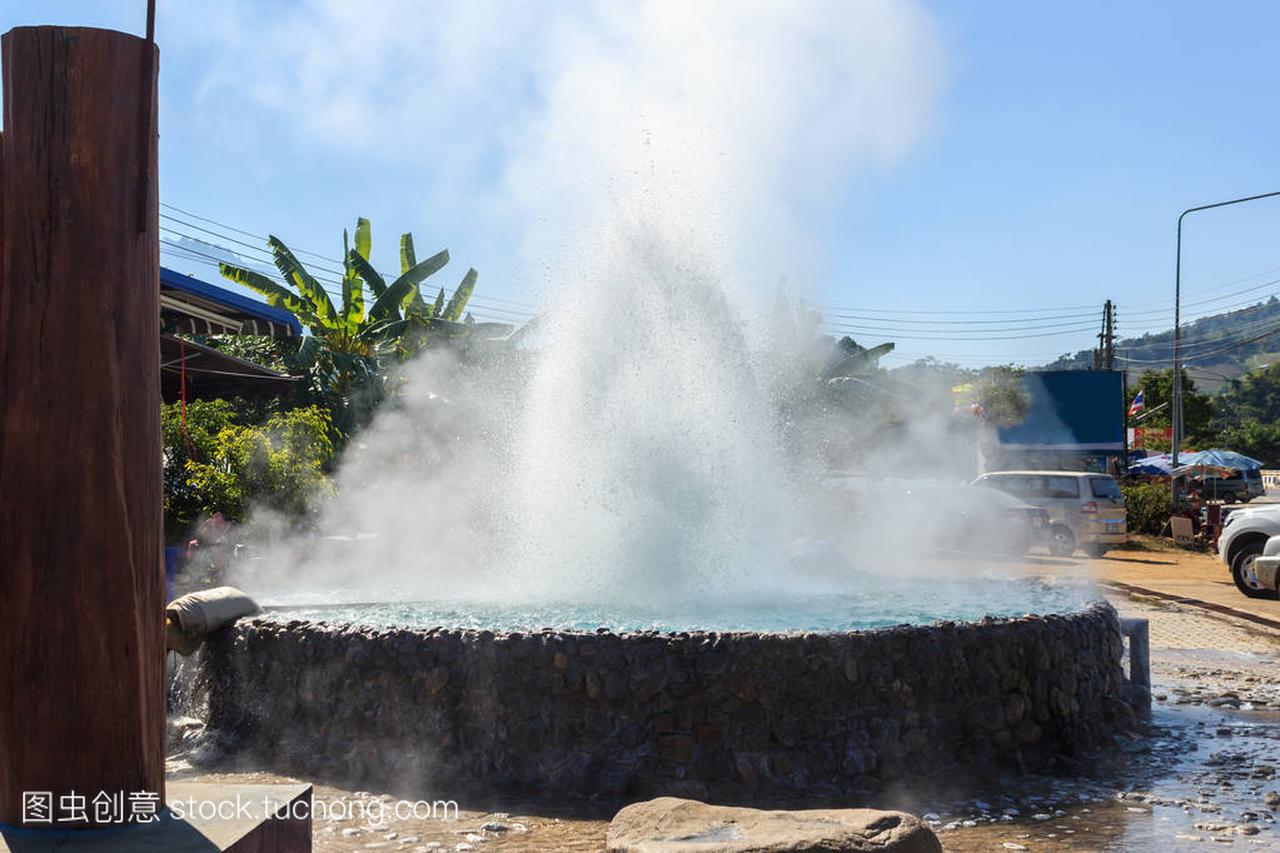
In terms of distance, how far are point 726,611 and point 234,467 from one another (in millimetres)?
6675

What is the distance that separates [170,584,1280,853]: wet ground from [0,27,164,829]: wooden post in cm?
255

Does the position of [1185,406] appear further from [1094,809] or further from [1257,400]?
[1094,809]

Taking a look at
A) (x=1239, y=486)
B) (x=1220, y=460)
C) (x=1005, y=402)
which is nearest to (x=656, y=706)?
(x=1220, y=460)

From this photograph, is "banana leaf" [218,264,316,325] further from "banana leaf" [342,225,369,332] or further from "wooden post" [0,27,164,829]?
"wooden post" [0,27,164,829]

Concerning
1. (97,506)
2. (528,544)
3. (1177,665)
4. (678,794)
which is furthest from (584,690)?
(1177,665)

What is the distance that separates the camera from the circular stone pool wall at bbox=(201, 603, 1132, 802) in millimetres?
6270

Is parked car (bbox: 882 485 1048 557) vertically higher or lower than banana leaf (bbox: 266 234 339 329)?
lower

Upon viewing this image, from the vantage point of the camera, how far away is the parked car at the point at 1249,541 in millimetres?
16156

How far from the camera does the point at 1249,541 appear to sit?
16.5 metres

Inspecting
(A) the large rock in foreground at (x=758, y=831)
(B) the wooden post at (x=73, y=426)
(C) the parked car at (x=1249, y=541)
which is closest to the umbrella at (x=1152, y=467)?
(C) the parked car at (x=1249, y=541)

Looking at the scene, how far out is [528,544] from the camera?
429 inches

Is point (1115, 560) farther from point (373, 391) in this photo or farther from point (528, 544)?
point (528, 544)

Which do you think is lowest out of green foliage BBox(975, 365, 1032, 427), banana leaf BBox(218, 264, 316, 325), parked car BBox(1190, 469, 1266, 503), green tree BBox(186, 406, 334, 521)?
parked car BBox(1190, 469, 1266, 503)

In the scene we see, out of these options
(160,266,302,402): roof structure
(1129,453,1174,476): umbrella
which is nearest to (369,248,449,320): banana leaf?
(160,266,302,402): roof structure
